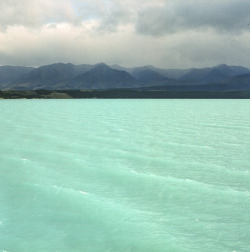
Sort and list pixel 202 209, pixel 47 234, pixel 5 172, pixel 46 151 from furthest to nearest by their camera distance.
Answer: pixel 46 151, pixel 5 172, pixel 202 209, pixel 47 234

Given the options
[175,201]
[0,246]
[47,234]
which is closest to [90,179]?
[175,201]

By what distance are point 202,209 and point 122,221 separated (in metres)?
4.91

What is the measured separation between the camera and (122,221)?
1692 cm

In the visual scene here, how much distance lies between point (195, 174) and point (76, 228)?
12871 mm

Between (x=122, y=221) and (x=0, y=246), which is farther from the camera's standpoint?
(x=122, y=221)

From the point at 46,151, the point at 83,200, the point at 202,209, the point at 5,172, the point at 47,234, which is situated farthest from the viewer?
the point at 46,151

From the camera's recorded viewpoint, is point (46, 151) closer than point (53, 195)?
No

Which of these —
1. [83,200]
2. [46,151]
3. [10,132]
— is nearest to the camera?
[83,200]

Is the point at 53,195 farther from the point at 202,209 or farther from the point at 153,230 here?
the point at 202,209

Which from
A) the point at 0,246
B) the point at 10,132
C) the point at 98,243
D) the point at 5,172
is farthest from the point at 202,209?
the point at 10,132

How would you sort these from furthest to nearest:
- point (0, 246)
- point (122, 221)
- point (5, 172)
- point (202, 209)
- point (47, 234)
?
1. point (5, 172)
2. point (202, 209)
3. point (122, 221)
4. point (47, 234)
5. point (0, 246)

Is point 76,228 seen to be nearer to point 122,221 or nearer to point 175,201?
point 122,221

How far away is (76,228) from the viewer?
16109mm

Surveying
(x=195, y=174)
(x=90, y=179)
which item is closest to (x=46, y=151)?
(x=90, y=179)
